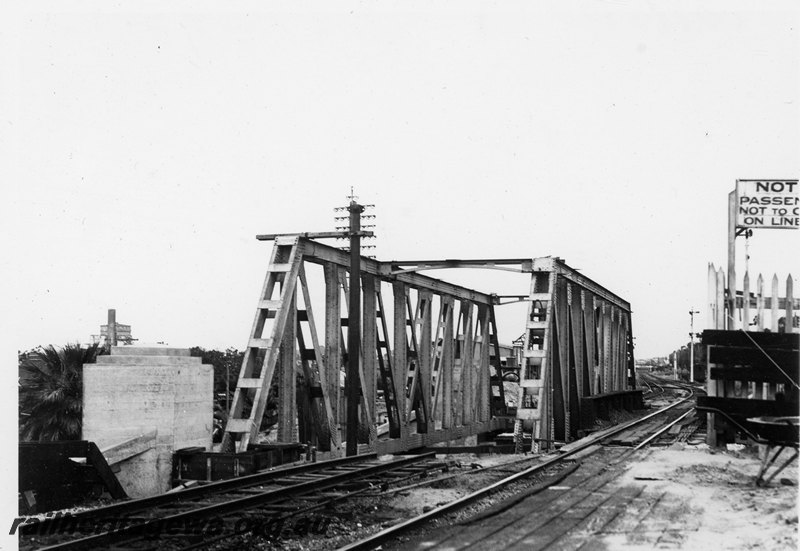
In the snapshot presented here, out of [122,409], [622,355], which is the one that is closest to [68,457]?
[122,409]

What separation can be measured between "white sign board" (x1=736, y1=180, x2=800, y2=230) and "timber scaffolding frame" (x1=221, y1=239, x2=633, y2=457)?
5.82 metres

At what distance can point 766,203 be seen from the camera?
13289 mm

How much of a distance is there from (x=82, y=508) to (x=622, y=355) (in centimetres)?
2786

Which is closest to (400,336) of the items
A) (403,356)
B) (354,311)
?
(403,356)

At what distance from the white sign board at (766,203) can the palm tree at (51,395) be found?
13936 millimetres

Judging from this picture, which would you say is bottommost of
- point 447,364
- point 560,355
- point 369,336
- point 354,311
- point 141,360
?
point 447,364

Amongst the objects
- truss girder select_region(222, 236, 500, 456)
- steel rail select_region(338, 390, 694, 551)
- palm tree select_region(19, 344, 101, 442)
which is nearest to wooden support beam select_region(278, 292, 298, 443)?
truss girder select_region(222, 236, 500, 456)

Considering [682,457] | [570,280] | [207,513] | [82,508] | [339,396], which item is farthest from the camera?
[570,280]

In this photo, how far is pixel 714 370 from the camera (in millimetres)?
13203

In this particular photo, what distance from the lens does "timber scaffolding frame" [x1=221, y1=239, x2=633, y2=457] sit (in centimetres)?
1561

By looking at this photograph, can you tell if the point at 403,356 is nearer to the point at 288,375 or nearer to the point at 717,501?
the point at 288,375

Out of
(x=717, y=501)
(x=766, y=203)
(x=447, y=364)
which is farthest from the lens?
(x=447, y=364)

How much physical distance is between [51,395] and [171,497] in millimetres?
9322

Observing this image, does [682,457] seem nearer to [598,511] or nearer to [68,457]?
[598,511]
